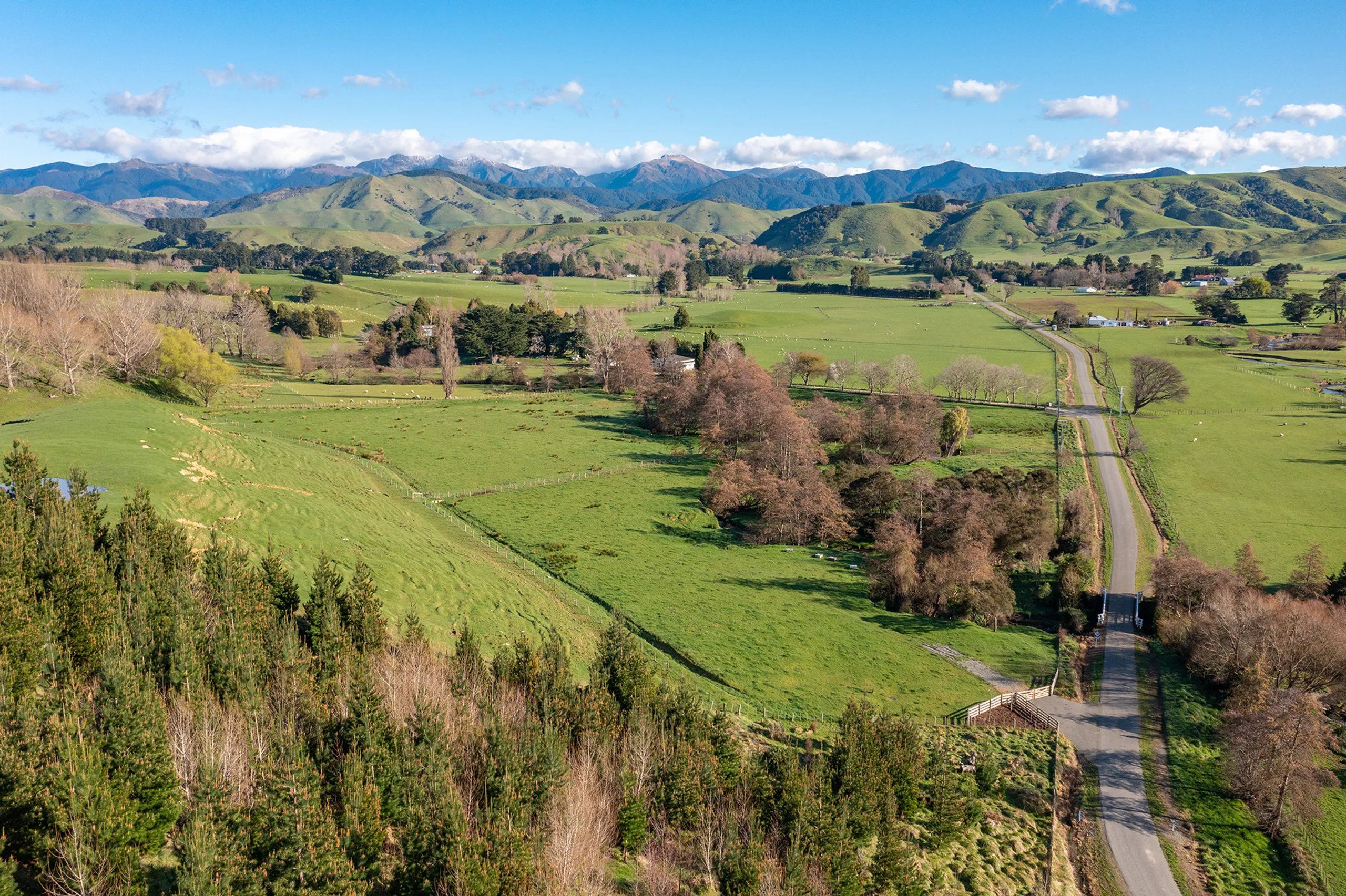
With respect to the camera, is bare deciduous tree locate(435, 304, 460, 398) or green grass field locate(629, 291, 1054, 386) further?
green grass field locate(629, 291, 1054, 386)

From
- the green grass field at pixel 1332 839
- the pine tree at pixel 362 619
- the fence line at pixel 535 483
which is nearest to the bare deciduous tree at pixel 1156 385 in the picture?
the fence line at pixel 535 483

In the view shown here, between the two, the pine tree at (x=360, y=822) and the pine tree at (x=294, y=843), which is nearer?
the pine tree at (x=294, y=843)

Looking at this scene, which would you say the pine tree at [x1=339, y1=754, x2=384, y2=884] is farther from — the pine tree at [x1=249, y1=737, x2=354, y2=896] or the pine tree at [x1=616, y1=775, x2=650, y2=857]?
the pine tree at [x1=616, y1=775, x2=650, y2=857]

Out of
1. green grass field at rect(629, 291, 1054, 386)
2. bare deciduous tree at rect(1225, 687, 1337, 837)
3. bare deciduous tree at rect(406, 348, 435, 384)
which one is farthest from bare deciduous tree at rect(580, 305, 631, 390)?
bare deciduous tree at rect(1225, 687, 1337, 837)

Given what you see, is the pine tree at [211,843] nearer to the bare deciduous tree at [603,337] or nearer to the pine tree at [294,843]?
the pine tree at [294,843]

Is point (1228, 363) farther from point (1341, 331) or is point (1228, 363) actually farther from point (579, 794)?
point (579, 794)

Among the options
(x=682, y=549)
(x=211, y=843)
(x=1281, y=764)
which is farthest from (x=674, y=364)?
(x=211, y=843)
